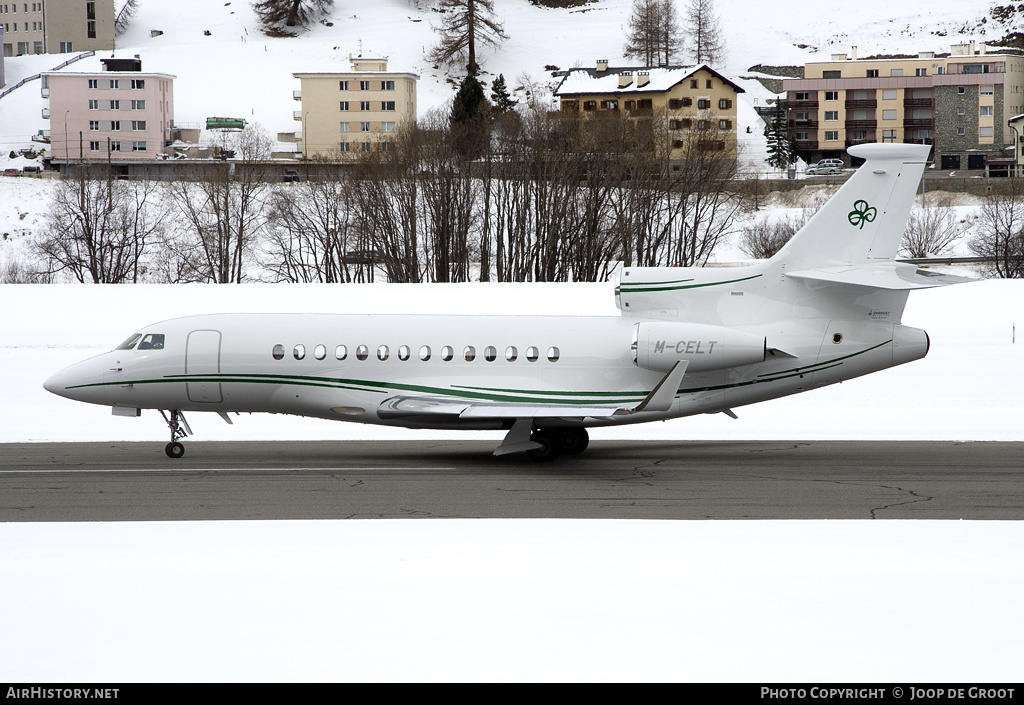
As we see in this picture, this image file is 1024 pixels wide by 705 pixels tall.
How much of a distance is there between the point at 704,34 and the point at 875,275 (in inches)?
6260

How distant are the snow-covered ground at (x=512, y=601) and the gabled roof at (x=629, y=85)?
319ft

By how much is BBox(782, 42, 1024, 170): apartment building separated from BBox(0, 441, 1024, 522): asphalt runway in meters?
96.8

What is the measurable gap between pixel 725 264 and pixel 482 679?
59053 mm

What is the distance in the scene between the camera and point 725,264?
216ft

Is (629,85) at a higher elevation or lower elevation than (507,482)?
higher

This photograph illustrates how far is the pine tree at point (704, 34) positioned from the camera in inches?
6437

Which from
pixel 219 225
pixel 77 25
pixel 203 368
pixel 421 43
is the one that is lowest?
pixel 203 368

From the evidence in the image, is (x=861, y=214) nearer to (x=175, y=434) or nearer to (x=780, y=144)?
(x=175, y=434)

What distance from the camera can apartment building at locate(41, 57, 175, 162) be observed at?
107m

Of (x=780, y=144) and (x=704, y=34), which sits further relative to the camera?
(x=704, y=34)

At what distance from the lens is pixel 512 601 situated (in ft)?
36.0

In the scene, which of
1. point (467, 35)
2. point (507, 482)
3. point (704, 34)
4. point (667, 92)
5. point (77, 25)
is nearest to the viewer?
point (507, 482)

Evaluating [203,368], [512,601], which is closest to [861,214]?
[512,601]
